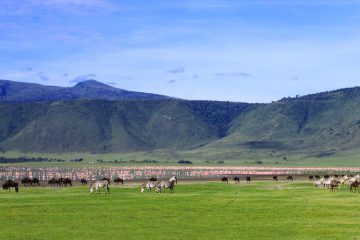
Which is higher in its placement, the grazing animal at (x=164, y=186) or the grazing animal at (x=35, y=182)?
the grazing animal at (x=35, y=182)

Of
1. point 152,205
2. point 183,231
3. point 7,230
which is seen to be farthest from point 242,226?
point 152,205

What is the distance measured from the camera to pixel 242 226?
29344mm

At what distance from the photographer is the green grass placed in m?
27.1

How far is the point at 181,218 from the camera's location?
32469 mm

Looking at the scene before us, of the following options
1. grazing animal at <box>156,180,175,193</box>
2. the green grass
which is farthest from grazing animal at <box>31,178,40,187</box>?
the green grass

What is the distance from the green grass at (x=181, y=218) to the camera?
1065 inches

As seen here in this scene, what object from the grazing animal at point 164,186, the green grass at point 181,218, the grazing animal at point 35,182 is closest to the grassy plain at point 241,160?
the grazing animal at point 35,182

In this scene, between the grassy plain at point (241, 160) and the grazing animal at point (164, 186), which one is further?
the grassy plain at point (241, 160)

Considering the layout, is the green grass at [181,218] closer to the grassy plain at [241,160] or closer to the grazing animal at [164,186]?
the grazing animal at [164,186]

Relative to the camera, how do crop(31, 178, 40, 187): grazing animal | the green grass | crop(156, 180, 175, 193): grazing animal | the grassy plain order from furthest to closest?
the grassy plain < crop(31, 178, 40, 187): grazing animal < crop(156, 180, 175, 193): grazing animal < the green grass

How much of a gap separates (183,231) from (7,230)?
631cm

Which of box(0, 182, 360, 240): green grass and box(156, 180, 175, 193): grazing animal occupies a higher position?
box(156, 180, 175, 193): grazing animal

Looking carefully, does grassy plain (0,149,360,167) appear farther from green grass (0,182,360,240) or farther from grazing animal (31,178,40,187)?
green grass (0,182,360,240)

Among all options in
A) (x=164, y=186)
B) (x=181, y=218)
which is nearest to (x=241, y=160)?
(x=164, y=186)
